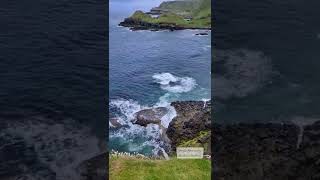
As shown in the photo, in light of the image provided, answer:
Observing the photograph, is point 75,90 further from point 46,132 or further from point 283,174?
point 283,174

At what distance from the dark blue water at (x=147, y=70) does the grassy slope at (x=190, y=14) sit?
0.78 metres

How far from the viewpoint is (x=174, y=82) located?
32812 millimetres

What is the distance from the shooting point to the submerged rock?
100 feet

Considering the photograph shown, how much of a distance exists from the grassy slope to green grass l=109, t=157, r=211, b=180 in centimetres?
1152

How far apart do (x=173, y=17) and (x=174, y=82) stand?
Result: 583 centimetres

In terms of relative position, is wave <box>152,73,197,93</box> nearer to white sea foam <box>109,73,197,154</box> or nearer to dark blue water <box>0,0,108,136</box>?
white sea foam <box>109,73,197,154</box>

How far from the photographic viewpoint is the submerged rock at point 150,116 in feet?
100

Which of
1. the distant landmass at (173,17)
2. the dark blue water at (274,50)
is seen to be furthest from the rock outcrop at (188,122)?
the distant landmass at (173,17)

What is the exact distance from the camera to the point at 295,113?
25859 millimetres

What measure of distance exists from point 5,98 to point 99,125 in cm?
464

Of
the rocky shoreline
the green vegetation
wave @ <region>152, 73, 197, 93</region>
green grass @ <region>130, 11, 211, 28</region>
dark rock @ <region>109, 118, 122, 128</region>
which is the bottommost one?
the green vegetation

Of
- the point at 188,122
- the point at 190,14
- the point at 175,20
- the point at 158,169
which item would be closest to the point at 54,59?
the point at 158,169

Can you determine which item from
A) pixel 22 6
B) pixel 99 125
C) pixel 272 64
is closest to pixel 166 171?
pixel 99 125

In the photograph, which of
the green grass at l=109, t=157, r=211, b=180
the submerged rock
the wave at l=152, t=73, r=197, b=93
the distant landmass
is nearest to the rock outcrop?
the submerged rock
